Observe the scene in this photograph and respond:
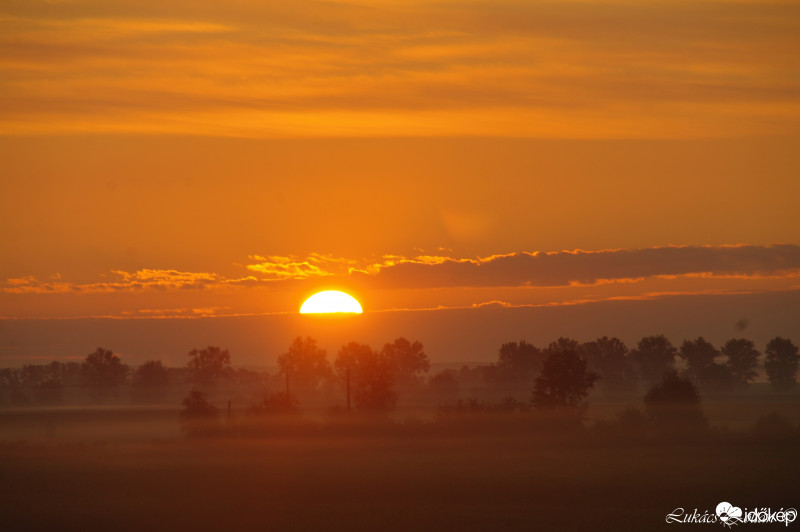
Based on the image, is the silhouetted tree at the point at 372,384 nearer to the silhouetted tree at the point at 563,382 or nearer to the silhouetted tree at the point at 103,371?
the silhouetted tree at the point at 563,382

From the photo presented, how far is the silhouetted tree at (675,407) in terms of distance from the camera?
297 feet

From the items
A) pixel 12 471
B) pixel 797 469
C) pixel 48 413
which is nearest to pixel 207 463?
pixel 12 471

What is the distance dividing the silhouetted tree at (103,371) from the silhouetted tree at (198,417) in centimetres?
8562

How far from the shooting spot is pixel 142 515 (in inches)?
1956

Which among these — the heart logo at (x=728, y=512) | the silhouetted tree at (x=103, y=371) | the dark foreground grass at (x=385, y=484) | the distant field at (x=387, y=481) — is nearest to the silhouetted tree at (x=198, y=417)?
the distant field at (x=387, y=481)

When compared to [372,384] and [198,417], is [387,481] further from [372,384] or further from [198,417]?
[372,384]

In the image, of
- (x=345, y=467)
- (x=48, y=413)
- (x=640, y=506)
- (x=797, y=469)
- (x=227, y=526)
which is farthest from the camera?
(x=48, y=413)

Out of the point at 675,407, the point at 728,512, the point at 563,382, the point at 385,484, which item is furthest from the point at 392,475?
the point at 675,407

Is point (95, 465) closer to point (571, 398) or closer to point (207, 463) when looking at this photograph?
point (207, 463)

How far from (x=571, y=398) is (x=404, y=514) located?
4855cm

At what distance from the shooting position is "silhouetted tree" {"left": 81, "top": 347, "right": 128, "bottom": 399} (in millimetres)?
190250

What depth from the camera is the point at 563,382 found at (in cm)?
9625

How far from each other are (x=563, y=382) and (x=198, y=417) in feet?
118

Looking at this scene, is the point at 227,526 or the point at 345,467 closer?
the point at 227,526
